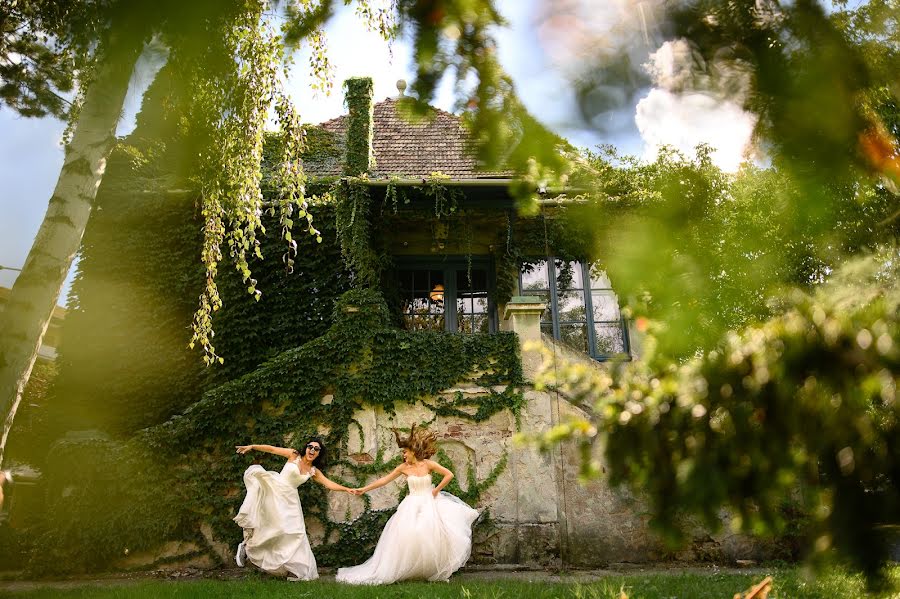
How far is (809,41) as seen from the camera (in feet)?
4.24

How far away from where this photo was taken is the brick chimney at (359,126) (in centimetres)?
1139

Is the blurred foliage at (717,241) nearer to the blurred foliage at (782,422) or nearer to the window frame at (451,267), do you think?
the blurred foliage at (782,422)

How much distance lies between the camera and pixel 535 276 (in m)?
12.1

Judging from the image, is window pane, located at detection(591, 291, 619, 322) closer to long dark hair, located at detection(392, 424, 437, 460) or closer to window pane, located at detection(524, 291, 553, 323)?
window pane, located at detection(524, 291, 553, 323)

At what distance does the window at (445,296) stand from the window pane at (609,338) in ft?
6.63

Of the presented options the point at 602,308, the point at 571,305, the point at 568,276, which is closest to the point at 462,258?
the point at 568,276

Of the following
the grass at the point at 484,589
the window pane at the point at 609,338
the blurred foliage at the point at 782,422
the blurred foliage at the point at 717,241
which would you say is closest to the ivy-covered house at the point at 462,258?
the window pane at the point at 609,338

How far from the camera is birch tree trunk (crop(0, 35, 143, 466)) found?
11.8 ft

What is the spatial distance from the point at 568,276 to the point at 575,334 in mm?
1216

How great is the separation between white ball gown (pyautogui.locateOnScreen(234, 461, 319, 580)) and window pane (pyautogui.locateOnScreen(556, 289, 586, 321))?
20.6ft

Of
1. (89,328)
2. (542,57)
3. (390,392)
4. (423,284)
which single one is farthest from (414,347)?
(542,57)

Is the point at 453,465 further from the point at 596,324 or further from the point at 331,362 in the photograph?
the point at 596,324

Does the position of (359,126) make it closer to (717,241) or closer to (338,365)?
(338,365)

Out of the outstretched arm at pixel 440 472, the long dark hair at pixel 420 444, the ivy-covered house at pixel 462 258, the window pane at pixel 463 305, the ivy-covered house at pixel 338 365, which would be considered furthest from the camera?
Result: the window pane at pixel 463 305
